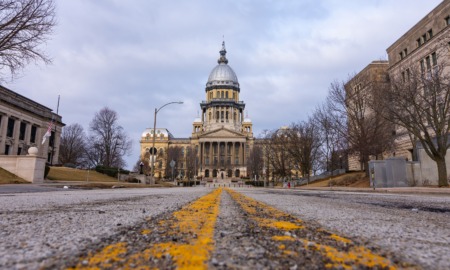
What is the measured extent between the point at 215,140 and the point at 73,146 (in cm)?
4844

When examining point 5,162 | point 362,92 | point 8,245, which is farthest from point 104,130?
point 8,245

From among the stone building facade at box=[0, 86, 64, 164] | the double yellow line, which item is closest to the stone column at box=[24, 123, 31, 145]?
the stone building facade at box=[0, 86, 64, 164]

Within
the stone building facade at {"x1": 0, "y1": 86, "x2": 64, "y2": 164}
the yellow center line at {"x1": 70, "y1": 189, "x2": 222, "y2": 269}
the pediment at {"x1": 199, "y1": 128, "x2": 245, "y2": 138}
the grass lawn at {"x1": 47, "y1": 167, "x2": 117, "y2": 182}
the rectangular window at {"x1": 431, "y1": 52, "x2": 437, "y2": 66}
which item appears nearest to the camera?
the yellow center line at {"x1": 70, "y1": 189, "x2": 222, "y2": 269}

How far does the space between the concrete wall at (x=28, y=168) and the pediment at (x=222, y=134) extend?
284ft

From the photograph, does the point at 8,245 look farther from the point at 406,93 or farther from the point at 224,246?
the point at 406,93

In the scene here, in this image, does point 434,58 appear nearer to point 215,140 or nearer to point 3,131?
point 3,131

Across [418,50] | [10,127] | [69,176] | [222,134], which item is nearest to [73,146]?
[10,127]

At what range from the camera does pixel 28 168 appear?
26000mm

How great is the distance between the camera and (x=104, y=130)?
188 feet

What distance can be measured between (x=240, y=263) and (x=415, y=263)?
76cm

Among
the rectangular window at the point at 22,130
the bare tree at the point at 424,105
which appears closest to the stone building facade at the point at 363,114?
the bare tree at the point at 424,105

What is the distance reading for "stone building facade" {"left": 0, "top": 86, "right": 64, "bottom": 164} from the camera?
51938 millimetres

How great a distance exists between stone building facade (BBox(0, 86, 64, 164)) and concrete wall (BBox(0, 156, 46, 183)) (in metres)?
25.7

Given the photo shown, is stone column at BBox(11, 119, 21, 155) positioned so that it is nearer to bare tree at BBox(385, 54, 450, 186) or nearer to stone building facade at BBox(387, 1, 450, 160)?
bare tree at BBox(385, 54, 450, 186)
